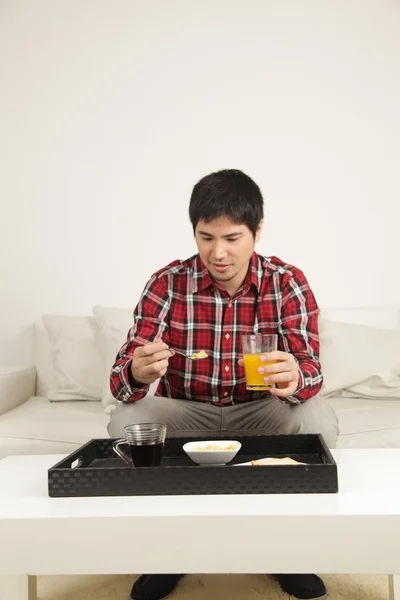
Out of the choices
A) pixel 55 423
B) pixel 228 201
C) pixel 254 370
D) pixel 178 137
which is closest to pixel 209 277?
pixel 228 201

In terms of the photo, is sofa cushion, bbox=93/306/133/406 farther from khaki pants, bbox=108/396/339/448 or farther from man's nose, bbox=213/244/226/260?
man's nose, bbox=213/244/226/260

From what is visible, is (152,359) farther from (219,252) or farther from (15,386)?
(15,386)

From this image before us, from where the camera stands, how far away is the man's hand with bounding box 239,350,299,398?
1.62 meters

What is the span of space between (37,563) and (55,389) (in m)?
1.75

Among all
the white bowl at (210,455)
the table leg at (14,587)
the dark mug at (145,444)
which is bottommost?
the table leg at (14,587)

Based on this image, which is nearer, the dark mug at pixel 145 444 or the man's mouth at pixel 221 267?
the dark mug at pixel 145 444

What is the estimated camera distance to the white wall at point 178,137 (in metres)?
3.20

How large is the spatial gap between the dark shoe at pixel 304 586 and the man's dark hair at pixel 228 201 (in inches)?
40.4

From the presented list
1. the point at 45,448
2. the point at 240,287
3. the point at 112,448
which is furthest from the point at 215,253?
the point at 45,448

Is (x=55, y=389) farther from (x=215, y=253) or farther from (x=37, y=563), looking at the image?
(x=37, y=563)

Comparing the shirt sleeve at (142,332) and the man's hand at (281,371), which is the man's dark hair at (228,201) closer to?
the shirt sleeve at (142,332)

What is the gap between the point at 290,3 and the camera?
3252 mm

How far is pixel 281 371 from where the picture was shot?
1.65m

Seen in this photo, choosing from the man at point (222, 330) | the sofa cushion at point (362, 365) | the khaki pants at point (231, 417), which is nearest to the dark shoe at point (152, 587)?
the man at point (222, 330)
